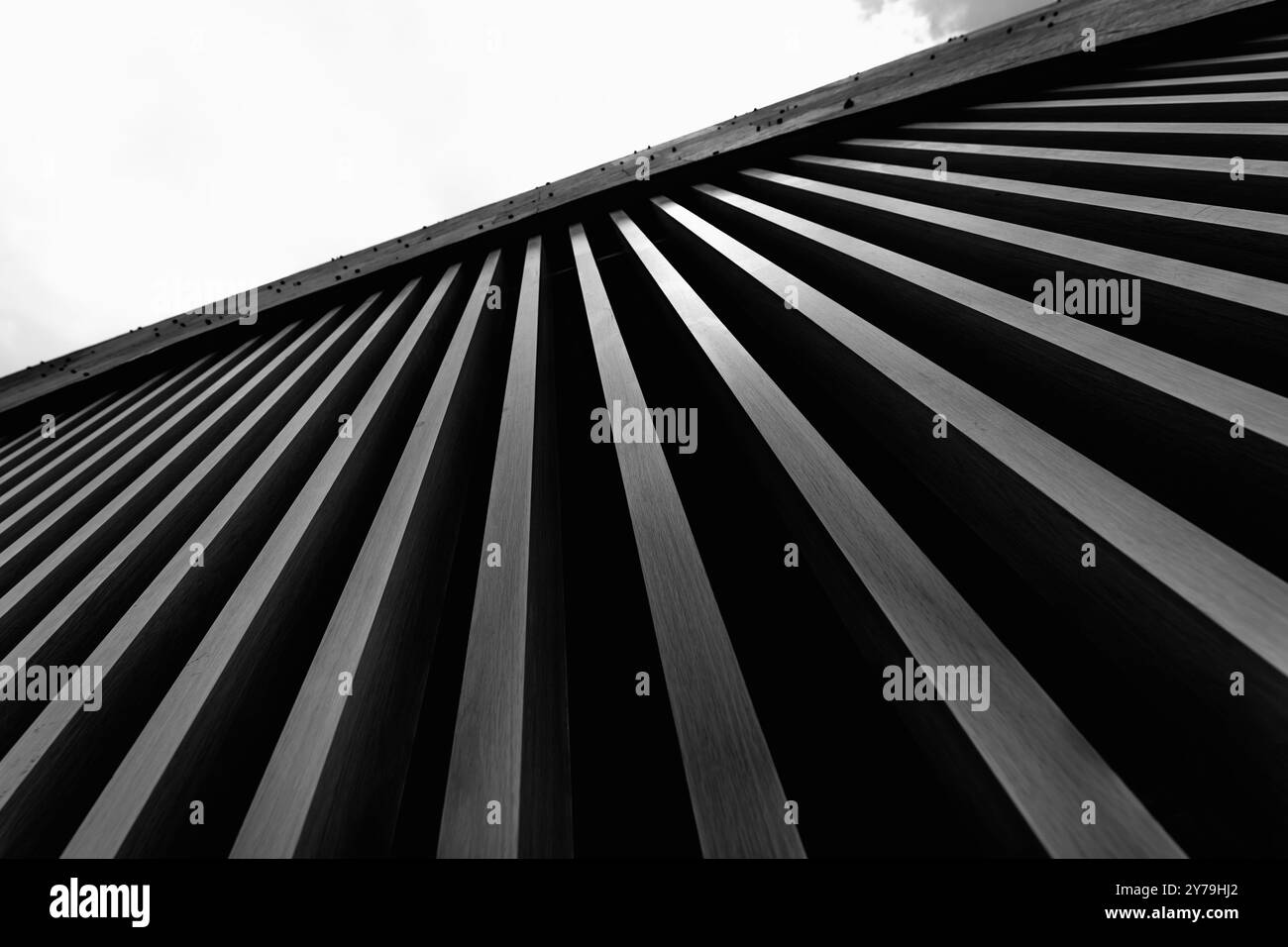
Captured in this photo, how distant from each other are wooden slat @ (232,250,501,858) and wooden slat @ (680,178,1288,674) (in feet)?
2.58

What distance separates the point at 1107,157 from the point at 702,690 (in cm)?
189

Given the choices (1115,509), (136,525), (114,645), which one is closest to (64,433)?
(136,525)

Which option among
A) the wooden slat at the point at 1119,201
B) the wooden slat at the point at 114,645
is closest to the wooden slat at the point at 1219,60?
the wooden slat at the point at 1119,201

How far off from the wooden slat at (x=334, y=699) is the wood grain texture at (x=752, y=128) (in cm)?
183

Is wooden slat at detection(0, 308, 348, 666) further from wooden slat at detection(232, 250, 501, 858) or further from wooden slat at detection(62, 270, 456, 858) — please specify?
wooden slat at detection(232, 250, 501, 858)

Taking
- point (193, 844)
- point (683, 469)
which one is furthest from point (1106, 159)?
point (193, 844)

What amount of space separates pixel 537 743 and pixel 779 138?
2.59m

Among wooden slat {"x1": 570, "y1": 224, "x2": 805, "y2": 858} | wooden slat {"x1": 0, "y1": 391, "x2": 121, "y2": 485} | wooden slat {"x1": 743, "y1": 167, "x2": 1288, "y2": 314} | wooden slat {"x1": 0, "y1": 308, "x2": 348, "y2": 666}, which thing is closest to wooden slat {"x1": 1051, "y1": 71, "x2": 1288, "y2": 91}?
wooden slat {"x1": 743, "y1": 167, "x2": 1288, "y2": 314}

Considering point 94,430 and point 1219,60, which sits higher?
point 1219,60

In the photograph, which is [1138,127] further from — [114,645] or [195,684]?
[114,645]

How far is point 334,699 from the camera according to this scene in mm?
829

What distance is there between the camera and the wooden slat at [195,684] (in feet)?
2.48

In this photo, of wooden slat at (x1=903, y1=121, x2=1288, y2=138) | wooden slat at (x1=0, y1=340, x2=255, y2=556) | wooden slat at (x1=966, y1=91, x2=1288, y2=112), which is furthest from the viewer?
wooden slat at (x1=0, y1=340, x2=255, y2=556)

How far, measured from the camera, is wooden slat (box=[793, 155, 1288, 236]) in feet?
3.76
